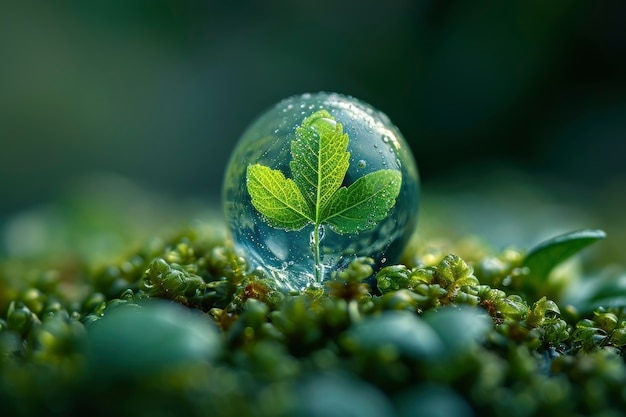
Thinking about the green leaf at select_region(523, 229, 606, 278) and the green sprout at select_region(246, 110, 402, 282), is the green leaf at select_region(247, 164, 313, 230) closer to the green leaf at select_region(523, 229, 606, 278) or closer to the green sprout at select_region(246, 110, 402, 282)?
the green sprout at select_region(246, 110, 402, 282)

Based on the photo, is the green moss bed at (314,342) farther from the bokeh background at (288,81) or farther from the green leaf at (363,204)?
the bokeh background at (288,81)

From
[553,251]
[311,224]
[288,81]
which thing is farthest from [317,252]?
[288,81]

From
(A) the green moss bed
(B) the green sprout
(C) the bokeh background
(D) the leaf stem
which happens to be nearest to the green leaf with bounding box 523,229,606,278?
(A) the green moss bed

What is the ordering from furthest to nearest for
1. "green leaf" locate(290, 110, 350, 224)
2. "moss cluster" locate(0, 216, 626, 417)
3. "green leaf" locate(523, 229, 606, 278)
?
1. "green leaf" locate(523, 229, 606, 278)
2. "green leaf" locate(290, 110, 350, 224)
3. "moss cluster" locate(0, 216, 626, 417)

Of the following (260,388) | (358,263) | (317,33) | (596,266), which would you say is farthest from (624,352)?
(317,33)

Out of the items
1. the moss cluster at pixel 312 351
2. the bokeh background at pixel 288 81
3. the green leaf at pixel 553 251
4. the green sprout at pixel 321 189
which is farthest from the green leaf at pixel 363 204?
the bokeh background at pixel 288 81

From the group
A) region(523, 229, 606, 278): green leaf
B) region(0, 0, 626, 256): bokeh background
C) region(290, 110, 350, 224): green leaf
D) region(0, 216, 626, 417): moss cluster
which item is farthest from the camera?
region(0, 0, 626, 256): bokeh background
